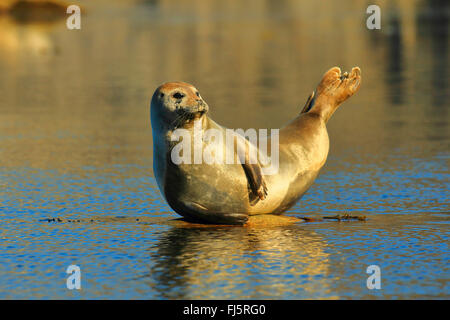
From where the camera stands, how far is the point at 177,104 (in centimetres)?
877

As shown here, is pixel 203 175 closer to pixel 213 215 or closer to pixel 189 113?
pixel 213 215

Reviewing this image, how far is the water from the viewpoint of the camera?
7344 millimetres

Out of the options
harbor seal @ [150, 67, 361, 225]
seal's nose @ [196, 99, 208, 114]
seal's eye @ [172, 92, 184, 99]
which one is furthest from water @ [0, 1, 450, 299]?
seal's eye @ [172, 92, 184, 99]

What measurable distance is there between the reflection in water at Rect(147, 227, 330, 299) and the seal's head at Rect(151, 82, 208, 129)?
98cm

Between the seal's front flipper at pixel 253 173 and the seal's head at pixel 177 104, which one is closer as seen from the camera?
the seal's head at pixel 177 104

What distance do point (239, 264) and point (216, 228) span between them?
4.30 ft

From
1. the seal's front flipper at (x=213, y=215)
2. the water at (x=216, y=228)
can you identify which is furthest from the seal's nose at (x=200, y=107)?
the water at (x=216, y=228)

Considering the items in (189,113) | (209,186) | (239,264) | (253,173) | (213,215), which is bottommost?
(239,264)

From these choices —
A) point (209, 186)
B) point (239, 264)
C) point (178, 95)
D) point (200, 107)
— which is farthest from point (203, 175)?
point (239, 264)

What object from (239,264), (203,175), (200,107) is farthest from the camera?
(203,175)

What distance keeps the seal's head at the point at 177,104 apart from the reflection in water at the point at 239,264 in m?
0.98

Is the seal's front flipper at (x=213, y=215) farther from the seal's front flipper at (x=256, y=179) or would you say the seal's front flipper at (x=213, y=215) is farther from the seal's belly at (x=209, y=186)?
the seal's front flipper at (x=256, y=179)

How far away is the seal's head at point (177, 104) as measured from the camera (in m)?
8.76
